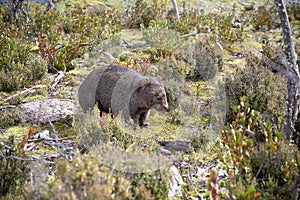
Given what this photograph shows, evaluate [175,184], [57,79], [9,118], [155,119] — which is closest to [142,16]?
[57,79]

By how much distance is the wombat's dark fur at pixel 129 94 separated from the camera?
5.93 meters

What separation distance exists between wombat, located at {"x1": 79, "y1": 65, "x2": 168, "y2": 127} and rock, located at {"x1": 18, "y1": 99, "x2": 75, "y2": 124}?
473 millimetres

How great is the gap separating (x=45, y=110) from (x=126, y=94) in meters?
1.47

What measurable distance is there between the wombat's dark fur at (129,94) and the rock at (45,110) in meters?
0.69

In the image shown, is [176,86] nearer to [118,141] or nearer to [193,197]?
[118,141]

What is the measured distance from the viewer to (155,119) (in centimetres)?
670

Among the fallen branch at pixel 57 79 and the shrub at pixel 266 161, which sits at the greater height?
the shrub at pixel 266 161

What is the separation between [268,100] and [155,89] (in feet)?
5.67

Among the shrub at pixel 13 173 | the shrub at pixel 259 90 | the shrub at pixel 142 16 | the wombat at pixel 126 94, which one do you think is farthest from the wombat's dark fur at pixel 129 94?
the shrub at pixel 142 16

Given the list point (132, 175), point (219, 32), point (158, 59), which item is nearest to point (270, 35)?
point (219, 32)

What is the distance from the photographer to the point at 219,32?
1093cm

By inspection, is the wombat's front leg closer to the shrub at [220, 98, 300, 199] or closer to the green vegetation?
the green vegetation

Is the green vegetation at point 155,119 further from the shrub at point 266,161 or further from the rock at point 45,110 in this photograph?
the rock at point 45,110

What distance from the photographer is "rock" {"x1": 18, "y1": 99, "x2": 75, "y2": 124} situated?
247 inches
